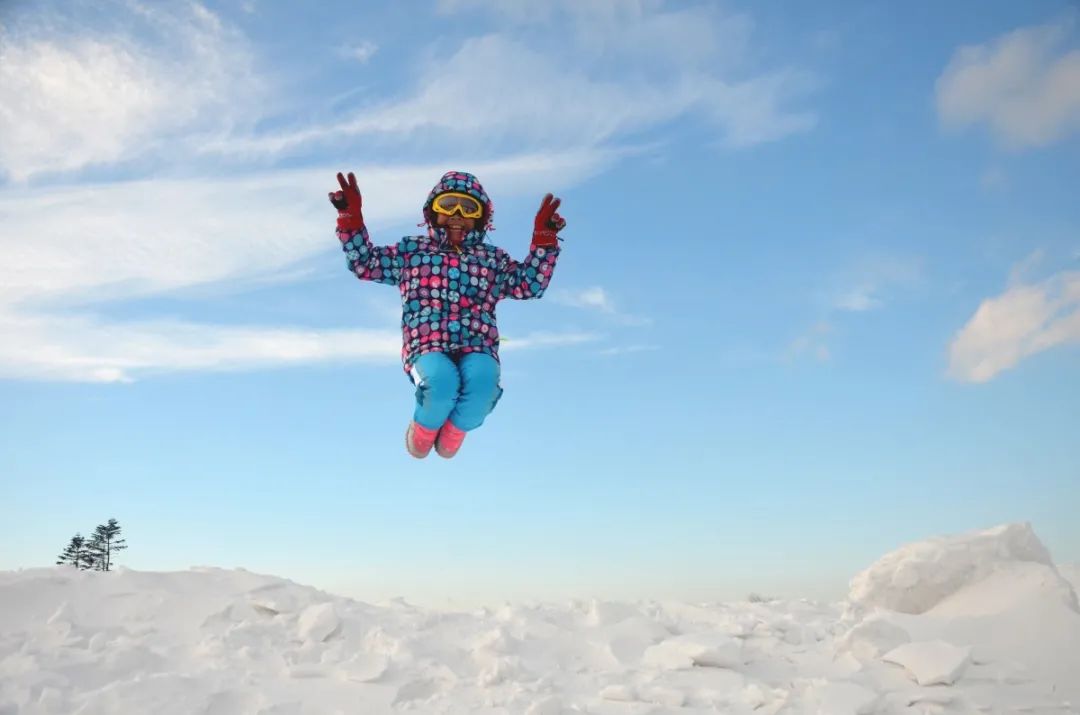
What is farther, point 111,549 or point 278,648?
point 111,549

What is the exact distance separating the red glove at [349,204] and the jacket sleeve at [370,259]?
0.05 metres

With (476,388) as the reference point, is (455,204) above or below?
above

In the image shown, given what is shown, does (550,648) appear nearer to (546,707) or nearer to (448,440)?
(546,707)

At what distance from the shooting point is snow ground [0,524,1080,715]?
421cm

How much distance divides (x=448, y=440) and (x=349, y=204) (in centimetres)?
191

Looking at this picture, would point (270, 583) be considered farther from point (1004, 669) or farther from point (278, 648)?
point (1004, 669)

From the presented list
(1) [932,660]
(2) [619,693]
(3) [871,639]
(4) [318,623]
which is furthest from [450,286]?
(1) [932,660]

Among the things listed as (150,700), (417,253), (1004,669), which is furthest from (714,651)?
(417,253)

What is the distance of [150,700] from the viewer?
418cm

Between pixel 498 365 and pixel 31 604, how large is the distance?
354cm

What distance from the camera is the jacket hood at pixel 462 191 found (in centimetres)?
642

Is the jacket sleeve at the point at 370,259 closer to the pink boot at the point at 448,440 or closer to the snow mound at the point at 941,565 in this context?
the pink boot at the point at 448,440

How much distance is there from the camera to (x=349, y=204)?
6164 millimetres

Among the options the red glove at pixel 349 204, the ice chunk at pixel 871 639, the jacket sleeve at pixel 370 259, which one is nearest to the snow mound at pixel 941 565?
the ice chunk at pixel 871 639
